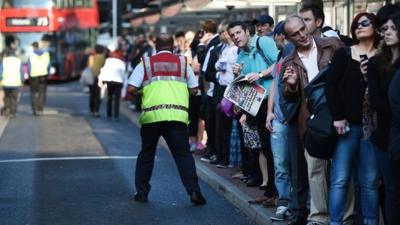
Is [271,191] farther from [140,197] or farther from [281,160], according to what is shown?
[140,197]

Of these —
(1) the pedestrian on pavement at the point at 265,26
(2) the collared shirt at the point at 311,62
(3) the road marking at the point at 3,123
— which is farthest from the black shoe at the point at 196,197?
(3) the road marking at the point at 3,123

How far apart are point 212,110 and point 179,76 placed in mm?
3387

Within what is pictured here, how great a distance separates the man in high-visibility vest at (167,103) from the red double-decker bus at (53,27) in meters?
25.4

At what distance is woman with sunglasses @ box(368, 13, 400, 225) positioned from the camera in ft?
22.1

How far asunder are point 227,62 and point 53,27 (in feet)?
90.1

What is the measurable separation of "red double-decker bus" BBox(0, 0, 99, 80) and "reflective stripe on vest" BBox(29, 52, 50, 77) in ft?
34.6

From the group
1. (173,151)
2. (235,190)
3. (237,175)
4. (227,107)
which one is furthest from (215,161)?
(173,151)

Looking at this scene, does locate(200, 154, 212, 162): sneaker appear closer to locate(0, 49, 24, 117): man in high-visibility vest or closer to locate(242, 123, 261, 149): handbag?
locate(242, 123, 261, 149): handbag

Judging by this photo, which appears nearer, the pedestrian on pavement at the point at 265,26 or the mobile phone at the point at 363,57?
the mobile phone at the point at 363,57

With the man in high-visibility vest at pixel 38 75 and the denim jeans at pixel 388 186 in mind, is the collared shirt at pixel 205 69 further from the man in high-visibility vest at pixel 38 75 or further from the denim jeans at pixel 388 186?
the man in high-visibility vest at pixel 38 75

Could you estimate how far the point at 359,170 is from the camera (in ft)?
24.9

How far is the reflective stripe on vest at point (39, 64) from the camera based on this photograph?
24.6 metres

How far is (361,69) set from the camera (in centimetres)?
742

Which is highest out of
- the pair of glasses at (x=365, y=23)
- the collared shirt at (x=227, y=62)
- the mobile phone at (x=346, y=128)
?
the pair of glasses at (x=365, y=23)
